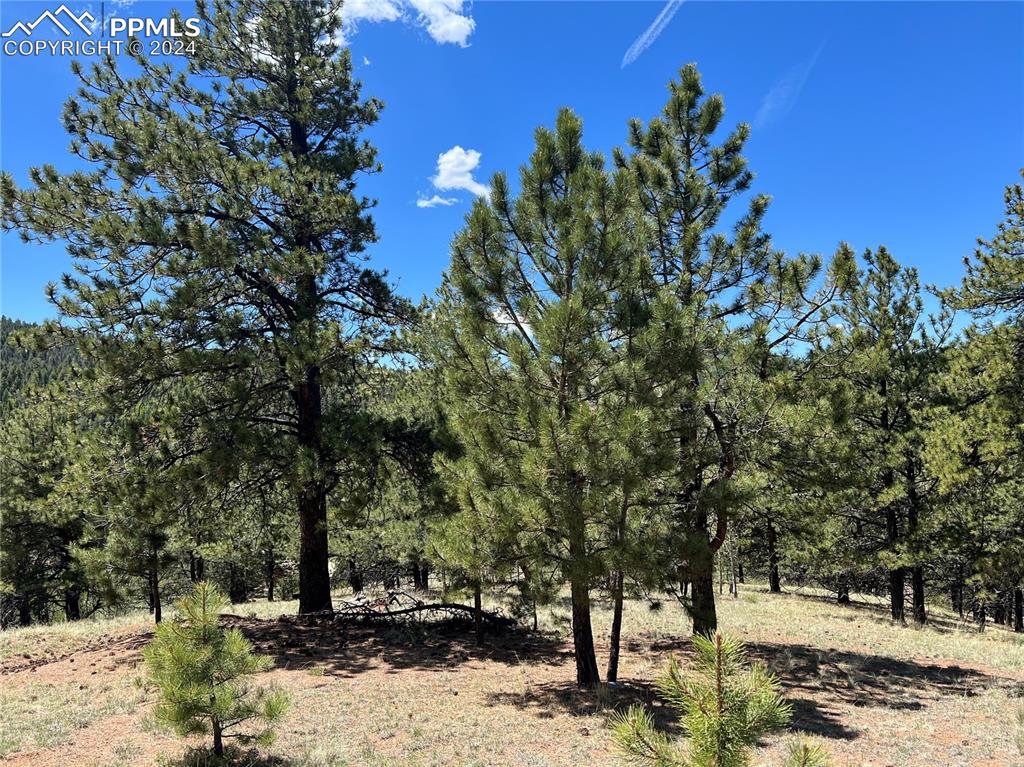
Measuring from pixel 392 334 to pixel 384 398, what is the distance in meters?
2.49

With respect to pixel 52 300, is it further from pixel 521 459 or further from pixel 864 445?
pixel 864 445

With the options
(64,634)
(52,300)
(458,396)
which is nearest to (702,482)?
(458,396)

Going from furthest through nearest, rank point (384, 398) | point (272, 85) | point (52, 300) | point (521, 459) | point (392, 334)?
point (384, 398)
point (272, 85)
point (392, 334)
point (52, 300)
point (521, 459)

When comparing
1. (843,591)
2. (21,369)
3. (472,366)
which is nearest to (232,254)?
(472,366)

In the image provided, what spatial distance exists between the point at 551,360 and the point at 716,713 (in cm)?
496

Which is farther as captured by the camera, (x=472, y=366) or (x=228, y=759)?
(x=472, y=366)

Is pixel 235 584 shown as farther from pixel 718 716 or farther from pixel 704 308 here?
pixel 718 716

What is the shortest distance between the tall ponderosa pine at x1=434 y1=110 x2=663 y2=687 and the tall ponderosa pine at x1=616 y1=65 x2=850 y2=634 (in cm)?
77

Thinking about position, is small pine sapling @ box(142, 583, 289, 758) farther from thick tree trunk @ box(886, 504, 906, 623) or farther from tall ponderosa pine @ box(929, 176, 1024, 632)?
thick tree trunk @ box(886, 504, 906, 623)

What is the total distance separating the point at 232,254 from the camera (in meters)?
10.3

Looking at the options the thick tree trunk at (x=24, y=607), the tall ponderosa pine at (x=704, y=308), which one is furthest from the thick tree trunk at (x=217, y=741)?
the thick tree trunk at (x=24, y=607)

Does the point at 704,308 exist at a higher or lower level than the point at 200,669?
higher

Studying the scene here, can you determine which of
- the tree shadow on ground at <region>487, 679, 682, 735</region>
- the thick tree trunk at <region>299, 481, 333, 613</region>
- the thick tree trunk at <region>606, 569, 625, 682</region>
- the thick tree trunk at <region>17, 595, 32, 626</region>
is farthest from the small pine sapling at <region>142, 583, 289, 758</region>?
the thick tree trunk at <region>17, 595, 32, 626</region>

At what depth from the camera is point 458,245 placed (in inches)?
314
